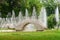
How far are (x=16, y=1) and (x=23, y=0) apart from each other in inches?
44.5

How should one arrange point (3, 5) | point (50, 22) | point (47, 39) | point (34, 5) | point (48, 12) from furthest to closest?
point (48, 12) < point (34, 5) < point (3, 5) < point (50, 22) < point (47, 39)

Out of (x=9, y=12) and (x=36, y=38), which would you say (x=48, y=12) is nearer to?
(x=9, y=12)

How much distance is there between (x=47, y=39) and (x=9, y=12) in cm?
3085

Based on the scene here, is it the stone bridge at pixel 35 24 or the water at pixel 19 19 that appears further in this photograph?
the water at pixel 19 19

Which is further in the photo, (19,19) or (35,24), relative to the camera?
(19,19)

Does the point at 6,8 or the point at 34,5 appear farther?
the point at 34,5

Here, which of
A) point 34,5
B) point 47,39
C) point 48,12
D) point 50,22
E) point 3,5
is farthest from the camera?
point 48,12

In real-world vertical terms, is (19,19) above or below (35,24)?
above

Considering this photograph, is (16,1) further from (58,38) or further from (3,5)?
(58,38)

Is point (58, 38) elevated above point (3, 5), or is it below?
below

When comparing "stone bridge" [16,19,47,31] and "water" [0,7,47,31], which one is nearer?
"stone bridge" [16,19,47,31]

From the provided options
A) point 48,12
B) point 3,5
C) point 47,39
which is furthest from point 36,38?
point 48,12

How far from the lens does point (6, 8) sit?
135ft

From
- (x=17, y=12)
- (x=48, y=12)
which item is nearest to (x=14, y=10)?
(x=17, y=12)
